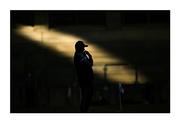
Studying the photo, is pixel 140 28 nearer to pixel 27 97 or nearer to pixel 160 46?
pixel 160 46

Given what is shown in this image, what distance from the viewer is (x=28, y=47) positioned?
16.3m

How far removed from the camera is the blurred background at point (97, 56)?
52.9 feet

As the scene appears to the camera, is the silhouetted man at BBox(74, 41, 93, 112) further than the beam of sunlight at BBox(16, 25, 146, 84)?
No

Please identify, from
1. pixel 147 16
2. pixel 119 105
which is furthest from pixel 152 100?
pixel 147 16

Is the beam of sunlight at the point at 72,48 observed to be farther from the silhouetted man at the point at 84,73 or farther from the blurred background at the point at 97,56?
the silhouetted man at the point at 84,73

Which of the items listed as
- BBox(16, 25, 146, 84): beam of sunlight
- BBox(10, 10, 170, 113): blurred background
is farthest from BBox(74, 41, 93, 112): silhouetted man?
BBox(16, 25, 146, 84): beam of sunlight

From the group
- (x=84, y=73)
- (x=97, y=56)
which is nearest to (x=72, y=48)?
(x=97, y=56)

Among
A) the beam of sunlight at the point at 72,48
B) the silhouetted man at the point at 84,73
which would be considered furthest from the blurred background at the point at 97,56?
the silhouetted man at the point at 84,73

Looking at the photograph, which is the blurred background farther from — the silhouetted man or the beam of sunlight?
the silhouetted man

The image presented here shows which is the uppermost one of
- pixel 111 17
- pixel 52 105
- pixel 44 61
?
pixel 111 17

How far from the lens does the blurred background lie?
1613 centimetres

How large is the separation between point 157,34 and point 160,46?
1.04 ft

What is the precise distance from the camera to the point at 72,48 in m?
16.4

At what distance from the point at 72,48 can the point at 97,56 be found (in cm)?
68
